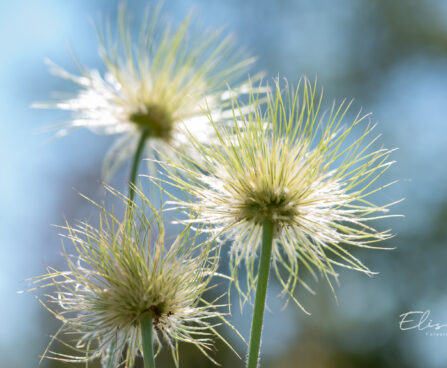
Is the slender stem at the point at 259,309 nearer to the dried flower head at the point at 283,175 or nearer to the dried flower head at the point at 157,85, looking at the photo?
the dried flower head at the point at 283,175

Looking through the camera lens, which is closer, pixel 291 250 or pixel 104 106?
pixel 291 250

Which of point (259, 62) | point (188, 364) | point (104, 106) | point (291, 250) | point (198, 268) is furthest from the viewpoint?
point (259, 62)

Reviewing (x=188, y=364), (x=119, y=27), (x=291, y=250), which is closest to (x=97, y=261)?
(x=291, y=250)


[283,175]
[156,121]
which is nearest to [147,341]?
[283,175]

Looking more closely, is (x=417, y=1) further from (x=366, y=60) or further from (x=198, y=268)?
(x=198, y=268)

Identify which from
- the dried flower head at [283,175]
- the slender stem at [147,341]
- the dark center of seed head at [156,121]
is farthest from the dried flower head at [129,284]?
the dark center of seed head at [156,121]

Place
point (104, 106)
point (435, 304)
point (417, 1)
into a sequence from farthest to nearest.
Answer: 1. point (417, 1)
2. point (435, 304)
3. point (104, 106)

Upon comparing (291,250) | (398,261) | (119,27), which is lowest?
(291,250)
